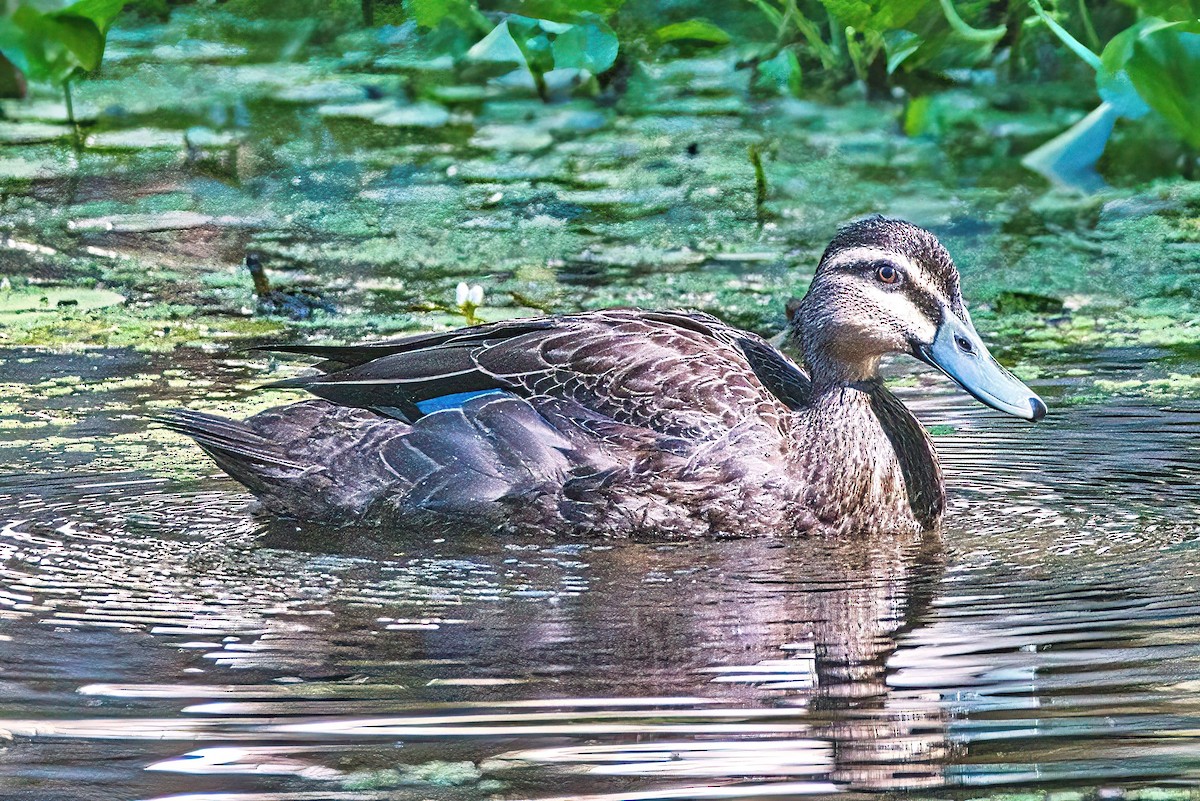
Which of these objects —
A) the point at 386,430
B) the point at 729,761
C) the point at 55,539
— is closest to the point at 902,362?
the point at 386,430

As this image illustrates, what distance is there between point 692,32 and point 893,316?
21.5ft

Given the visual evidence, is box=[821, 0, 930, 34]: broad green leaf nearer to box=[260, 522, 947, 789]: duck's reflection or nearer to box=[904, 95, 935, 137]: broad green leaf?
box=[904, 95, 935, 137]: broad green leaf

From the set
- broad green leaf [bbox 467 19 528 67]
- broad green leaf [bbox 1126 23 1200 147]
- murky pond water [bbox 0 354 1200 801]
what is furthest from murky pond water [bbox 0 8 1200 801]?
broad green leaf [bbox 1126 23 1200 147]

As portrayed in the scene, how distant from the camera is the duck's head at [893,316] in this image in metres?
7.02

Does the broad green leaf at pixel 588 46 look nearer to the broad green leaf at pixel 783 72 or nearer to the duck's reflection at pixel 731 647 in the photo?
the broad green leaf at pixel 783 72

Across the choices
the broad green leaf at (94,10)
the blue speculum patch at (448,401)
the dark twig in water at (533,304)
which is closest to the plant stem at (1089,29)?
the dark twig in water at (533,304)

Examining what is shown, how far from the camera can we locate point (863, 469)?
7.05 m

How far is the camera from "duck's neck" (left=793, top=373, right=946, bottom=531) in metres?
7.01

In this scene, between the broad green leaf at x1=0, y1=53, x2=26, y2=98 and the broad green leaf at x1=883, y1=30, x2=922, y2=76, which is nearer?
the broad green leaf at x1=883, y1=30, x2=922, y2=76

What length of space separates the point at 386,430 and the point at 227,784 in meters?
2.97

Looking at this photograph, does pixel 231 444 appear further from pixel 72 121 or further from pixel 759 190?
pixel 72 121

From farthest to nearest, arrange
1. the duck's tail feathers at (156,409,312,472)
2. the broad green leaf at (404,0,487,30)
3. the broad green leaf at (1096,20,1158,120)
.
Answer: the broad green leaf at (404,0,487,30)
the broad green leaf at (1096,20,1158,120)
the duck's tail feathers at (156,409,312,472)

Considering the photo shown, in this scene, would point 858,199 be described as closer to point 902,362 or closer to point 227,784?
point 902,362

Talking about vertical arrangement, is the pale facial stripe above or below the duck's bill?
above
